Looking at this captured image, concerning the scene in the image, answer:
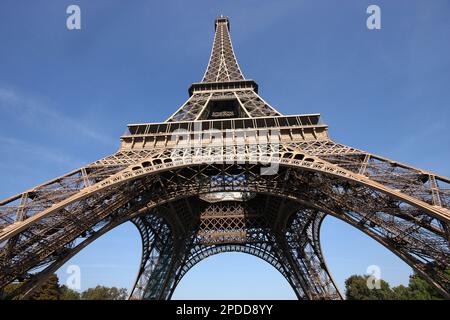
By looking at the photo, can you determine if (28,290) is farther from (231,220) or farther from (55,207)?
(231,220)

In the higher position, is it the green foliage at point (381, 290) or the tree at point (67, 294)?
the tree at point (67, 294)

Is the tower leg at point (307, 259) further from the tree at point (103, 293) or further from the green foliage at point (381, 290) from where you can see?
the tree at point (103, 293)

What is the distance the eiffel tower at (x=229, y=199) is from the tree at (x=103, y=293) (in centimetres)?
3506

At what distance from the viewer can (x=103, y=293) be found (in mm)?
55594

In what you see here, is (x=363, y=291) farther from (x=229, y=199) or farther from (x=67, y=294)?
(x=67, y=294)

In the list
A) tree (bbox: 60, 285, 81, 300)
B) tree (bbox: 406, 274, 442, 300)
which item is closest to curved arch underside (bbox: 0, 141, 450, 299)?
tree (bbox: 406, 274, 442, 300)

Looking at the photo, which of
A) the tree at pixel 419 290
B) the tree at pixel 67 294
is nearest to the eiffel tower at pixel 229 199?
the tree at pixel 419 290

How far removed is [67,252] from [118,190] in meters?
3.59

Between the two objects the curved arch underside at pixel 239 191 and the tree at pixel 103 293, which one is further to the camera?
the tree at pixel 103 293

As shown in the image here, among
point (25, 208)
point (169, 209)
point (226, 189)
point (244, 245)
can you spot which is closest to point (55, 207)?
point (25, 208)

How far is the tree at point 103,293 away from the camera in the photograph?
5350 centimetres

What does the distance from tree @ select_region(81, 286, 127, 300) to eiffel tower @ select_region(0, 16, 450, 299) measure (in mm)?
35062

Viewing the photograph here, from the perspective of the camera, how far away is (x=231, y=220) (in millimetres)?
26688

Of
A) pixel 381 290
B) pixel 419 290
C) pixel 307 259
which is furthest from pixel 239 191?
pixel 381 290
